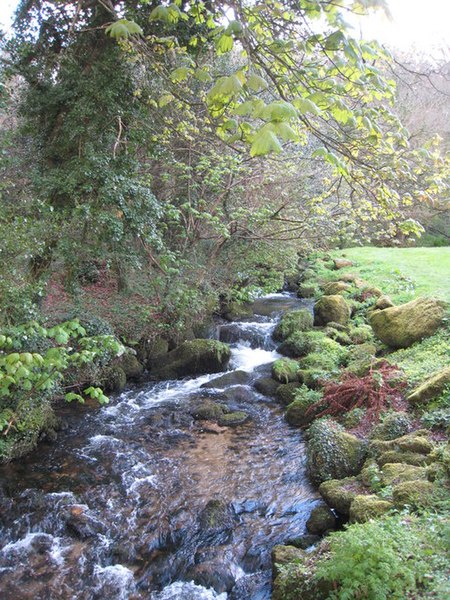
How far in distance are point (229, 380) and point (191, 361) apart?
3.88 feet

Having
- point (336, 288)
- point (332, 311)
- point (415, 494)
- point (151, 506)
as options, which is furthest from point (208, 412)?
point (336, 288)

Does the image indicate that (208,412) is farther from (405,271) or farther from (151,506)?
(405,271)

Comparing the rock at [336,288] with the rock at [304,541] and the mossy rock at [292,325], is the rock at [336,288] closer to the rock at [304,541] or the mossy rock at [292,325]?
the mossy rock at [292,325]

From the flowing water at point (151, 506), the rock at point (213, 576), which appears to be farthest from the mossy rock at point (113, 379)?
the rock at point (213, 576)

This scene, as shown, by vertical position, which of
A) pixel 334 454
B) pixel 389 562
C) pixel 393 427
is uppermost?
pixel 389 562

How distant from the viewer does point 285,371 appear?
33.3 ft

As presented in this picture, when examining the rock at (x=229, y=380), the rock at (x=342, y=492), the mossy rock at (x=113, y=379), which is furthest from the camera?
the rock at (x=229, y=380)

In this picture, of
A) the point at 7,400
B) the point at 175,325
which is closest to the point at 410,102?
the point at 175,325

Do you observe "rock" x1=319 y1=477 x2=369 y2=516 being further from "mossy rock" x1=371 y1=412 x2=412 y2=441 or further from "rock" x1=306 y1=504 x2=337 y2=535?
"mossy rock" x1=371 y1=412 x2=412 y2=441

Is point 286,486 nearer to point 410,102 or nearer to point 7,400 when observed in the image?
point 7,400

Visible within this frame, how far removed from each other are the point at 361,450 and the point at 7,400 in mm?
5407

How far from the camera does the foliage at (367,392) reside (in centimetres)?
745

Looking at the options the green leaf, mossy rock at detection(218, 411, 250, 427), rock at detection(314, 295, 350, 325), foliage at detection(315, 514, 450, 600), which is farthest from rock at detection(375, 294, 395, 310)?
the green leaf

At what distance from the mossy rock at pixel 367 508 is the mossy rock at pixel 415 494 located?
0.41ft
